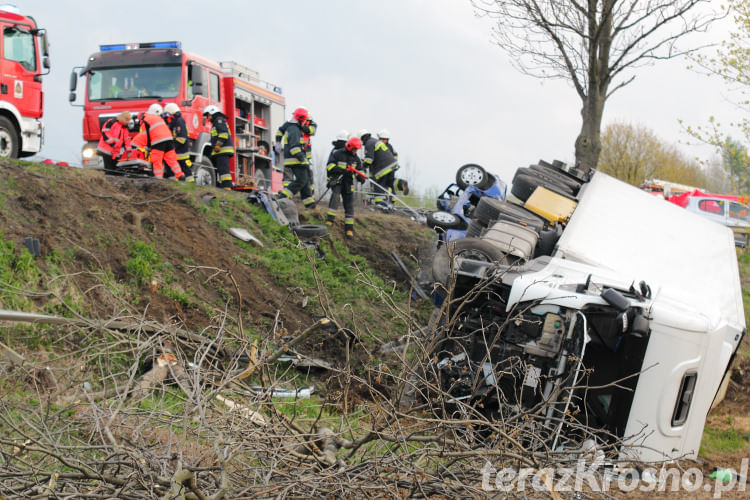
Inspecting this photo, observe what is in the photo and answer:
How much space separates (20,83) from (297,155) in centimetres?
445

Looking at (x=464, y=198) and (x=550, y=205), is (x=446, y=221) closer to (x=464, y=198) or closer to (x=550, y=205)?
(x=464, y=198)

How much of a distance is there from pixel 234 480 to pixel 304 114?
1007cm

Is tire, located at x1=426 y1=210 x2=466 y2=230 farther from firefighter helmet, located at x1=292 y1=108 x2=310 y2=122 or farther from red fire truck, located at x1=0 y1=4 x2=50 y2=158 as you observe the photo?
red fire truck, located at x1=0 y1=4 x2=50 y2=158

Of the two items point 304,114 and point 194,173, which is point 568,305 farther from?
point 194,173

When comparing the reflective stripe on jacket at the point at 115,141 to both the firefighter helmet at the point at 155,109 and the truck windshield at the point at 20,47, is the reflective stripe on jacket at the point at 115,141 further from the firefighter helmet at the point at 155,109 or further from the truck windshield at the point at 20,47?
the truck windshield at the point at 20,47

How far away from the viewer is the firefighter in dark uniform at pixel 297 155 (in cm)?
1209

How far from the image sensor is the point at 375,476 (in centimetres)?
292

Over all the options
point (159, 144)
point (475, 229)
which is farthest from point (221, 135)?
point (475, 229)

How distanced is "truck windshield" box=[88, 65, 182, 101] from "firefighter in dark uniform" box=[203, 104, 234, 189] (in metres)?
1.11

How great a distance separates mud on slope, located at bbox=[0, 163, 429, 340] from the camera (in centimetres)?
740

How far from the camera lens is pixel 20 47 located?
11305 millimetres

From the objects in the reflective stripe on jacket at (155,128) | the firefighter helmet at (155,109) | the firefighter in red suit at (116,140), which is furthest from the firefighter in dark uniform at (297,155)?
the firefighter in red suit at (116,140)

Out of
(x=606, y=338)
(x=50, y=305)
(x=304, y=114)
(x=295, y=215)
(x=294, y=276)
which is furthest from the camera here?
(x=304, y=114)

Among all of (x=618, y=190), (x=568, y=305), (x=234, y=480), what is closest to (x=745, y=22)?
(x=618, y=190)
